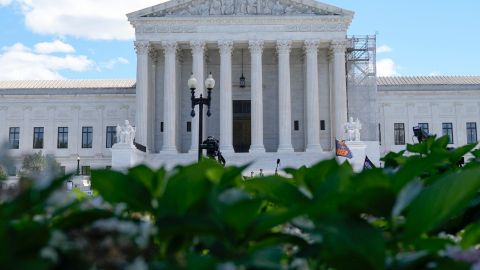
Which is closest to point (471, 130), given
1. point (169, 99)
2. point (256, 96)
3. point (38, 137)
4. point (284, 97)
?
point (284, 97)

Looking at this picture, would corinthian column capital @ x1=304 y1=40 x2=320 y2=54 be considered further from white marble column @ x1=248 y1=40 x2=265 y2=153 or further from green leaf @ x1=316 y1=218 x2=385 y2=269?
green leaf @ x1=316 y1=218 x2=385 y2=269

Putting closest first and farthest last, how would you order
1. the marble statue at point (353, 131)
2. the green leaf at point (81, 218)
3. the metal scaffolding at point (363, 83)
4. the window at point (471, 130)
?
the green leaf at point (81, 218) → the marble statue at point (353, 131) → the metal scaffolding at point (363, 83) → the window at point (471, 130)

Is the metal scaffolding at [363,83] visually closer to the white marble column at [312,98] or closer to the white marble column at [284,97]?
the white marble column at [312,98]

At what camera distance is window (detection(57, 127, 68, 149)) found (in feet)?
203

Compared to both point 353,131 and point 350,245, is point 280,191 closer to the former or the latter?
point 350,245

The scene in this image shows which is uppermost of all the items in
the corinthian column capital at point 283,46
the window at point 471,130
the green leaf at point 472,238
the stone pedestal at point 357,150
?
the corinthian column capital at point 283,46

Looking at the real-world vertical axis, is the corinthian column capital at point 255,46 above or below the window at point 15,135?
above

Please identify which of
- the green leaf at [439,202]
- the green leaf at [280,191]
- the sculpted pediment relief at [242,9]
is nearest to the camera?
the green leaf at [439,202]

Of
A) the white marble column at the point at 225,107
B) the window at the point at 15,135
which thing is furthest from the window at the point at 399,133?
the window at the point at 15,135

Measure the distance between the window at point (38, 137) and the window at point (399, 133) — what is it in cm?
4063

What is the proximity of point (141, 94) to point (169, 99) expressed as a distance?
2.70 m

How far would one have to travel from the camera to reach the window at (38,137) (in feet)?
204

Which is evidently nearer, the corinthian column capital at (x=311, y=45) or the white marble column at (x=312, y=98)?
the white marble column at (x=312, y=98)

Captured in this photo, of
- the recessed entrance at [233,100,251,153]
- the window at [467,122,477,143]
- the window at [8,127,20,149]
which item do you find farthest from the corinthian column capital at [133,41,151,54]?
the window at [467,122,477,143]
